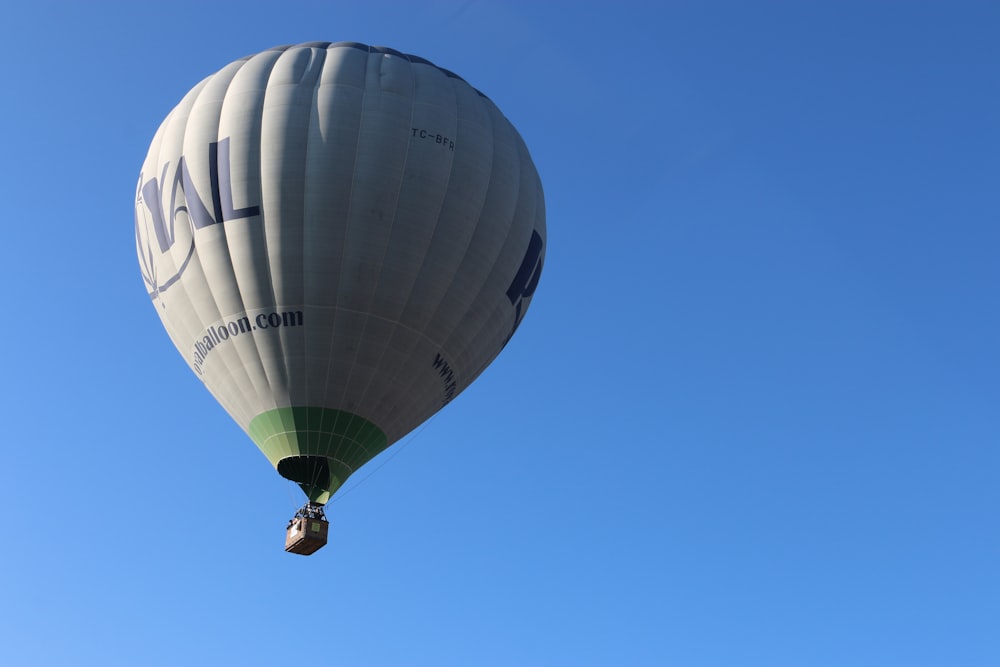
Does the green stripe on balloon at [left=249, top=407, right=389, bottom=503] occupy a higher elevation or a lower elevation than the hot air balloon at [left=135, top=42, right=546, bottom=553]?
lower

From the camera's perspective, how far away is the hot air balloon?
2231 cm

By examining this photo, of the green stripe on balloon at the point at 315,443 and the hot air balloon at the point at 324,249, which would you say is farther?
the green stripe on balloon at the point at 315,443

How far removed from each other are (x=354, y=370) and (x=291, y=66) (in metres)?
6.88

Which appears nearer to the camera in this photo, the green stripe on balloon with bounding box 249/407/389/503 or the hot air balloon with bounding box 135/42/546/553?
the hot air balloon with bounding box 135/42/546/553

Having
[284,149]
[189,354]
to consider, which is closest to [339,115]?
[284,149]

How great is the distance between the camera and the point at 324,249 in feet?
73.0

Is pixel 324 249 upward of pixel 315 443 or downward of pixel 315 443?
upward

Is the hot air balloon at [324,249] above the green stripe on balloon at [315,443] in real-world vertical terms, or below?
above

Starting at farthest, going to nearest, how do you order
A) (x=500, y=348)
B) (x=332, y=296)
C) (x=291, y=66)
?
(x=500, y=348)
(x=291, y=66)
(x=332, y=296)

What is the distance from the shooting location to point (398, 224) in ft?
74.0

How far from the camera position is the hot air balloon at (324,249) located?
73.2ft

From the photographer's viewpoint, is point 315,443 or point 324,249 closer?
point 324,249

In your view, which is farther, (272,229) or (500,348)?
(500,348)

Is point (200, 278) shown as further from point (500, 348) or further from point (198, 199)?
point (500, 348)
